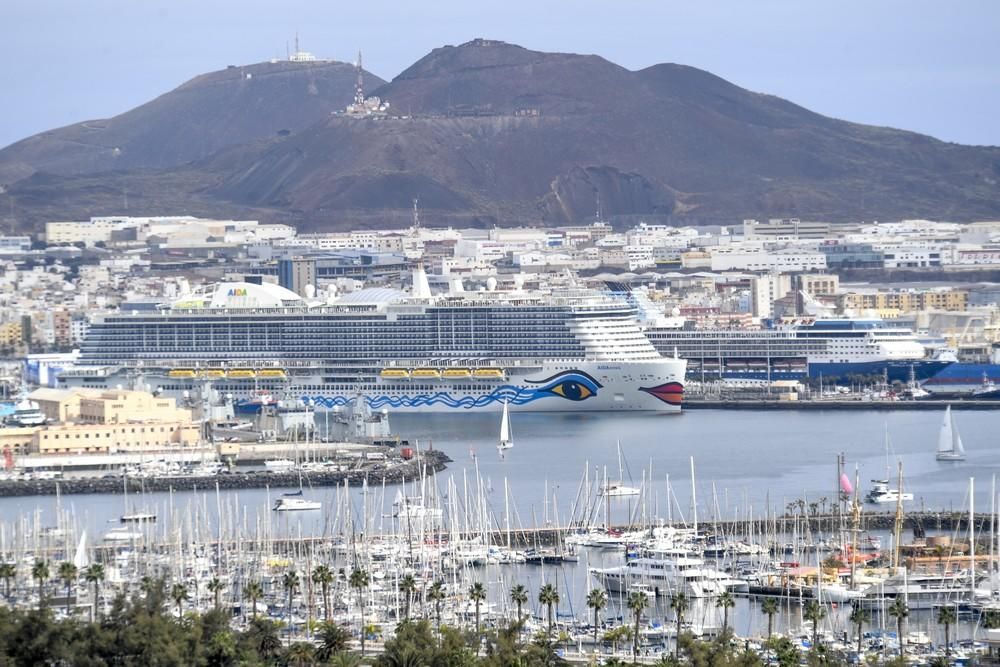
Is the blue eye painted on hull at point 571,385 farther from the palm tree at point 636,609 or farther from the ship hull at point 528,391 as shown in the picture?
the palm tree at point 636,609

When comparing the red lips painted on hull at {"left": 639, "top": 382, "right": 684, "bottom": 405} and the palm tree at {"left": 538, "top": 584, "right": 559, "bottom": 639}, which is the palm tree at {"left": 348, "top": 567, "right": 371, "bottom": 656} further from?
the red lips painted on hull at {"left": 639, "top": 382, "right": 684, "bottom": 405}

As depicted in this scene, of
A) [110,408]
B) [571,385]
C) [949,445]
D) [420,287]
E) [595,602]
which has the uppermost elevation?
[420,287]

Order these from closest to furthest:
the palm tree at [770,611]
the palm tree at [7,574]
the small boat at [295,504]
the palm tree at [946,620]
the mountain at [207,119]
Answer: the palm tree at [946,620] → the palm tree at [770,611] → the palm tree at [7,574] → the small boat at [295,504] → the mountain at [207,119]

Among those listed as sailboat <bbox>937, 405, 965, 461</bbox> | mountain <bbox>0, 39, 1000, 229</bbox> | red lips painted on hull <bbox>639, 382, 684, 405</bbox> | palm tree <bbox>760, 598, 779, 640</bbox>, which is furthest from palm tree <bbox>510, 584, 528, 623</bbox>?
mountain <bbox>0, 39, 1000, 229</bbox>

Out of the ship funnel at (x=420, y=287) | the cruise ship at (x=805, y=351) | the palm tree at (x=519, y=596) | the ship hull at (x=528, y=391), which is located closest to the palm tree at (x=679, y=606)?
the palm tree at (x=519, y=596)

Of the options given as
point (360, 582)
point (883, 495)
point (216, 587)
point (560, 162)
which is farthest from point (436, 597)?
point (560, 162)

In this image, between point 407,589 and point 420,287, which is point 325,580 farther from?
point 420,287
